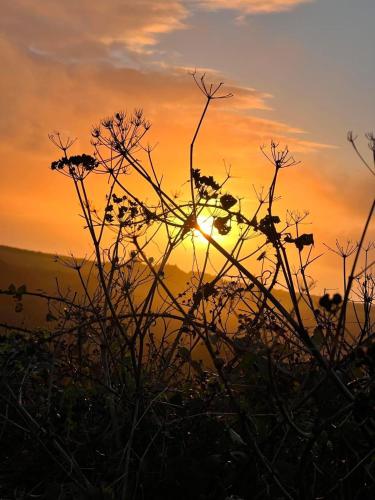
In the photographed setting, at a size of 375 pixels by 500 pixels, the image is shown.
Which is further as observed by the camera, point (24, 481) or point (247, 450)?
point (24, 481)

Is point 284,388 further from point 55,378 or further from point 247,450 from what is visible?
point 55,378

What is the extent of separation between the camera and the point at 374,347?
2383 mm

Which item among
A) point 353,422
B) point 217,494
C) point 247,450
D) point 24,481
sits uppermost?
point 353,422

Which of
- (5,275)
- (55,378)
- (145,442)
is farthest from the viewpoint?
(5,275)

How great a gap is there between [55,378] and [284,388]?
7.58 ft

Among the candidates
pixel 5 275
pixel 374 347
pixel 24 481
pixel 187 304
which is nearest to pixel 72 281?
pixel 5 275

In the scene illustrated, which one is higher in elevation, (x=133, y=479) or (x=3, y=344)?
(x=3, y=344)

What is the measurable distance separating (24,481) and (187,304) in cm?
277

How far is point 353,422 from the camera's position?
385cm

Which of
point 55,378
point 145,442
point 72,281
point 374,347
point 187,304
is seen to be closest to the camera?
point 374,347

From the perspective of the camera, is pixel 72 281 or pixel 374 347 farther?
pixel 72 281

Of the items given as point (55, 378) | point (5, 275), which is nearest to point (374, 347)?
point (55, 378)

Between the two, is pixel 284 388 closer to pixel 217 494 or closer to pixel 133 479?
pixel 217 494

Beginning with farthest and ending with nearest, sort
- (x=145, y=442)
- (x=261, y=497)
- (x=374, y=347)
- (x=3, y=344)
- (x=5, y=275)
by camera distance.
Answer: (x=5, y=275)
(x=3, y=344)
(x=145, y=442)
(x=261, y=497)
(x=374, y=347)
